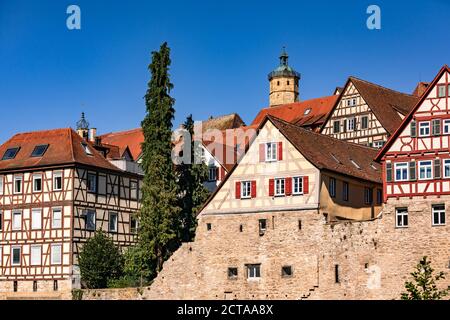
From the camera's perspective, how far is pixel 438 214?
39.7 m

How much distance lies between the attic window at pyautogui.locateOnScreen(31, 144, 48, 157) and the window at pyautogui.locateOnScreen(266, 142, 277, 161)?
55.5 feet

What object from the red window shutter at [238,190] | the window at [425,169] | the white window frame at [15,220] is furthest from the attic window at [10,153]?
the window at [425,169]

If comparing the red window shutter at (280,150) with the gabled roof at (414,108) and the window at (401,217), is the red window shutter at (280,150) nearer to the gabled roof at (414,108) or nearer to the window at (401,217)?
the gabled roof at (414,108)

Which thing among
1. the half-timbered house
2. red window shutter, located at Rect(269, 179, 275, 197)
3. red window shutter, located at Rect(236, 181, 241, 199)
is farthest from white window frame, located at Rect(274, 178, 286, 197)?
the half-timbered house

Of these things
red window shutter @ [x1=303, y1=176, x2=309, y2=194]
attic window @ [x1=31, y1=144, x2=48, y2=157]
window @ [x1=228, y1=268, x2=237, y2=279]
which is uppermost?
attic window @ [x1=31, y1=144, x2=48, y2=157]

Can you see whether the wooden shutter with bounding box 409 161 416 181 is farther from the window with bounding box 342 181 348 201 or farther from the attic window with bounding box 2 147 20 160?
the attic window with bounding box 2 147 20 160

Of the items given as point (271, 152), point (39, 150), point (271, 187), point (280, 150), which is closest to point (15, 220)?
point (39, 150)

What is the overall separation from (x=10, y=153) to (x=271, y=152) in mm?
20004

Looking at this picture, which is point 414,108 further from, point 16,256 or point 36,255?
point 16,256

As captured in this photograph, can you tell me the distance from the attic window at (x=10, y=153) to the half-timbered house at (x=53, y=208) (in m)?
0.03

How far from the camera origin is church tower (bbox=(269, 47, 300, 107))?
94438 millimetres
